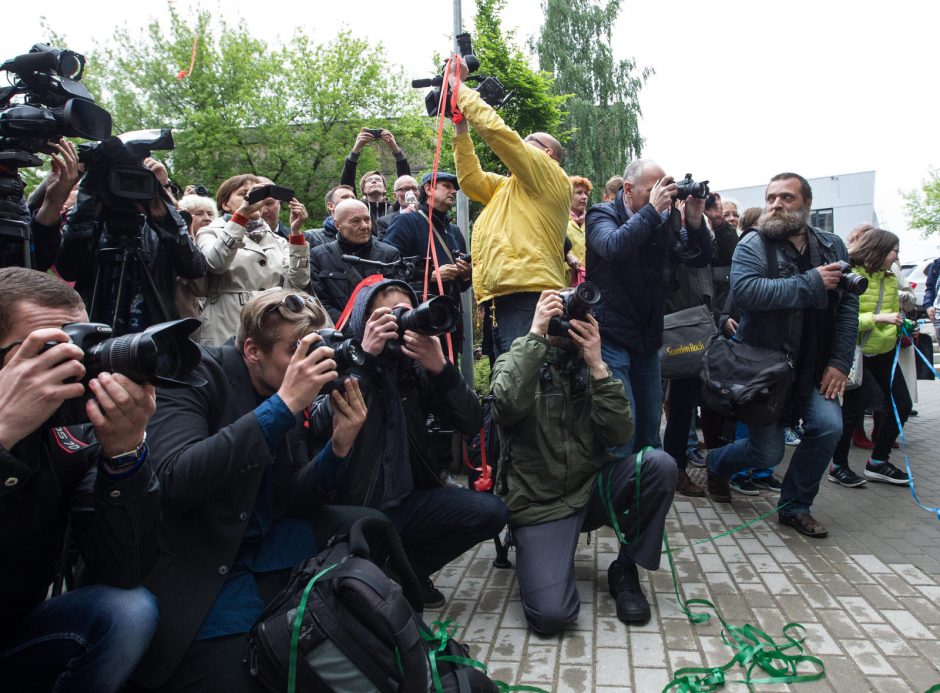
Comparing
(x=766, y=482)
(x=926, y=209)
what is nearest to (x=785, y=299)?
(x=766, y=482)

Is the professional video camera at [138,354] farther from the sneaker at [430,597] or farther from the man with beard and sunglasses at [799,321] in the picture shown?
the man with beard and sunglasses at [799,321]

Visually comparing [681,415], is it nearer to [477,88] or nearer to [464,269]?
[464,269]

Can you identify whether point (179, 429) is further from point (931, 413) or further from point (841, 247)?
point (931, 413)

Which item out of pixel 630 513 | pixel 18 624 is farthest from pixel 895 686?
pixel 18 624

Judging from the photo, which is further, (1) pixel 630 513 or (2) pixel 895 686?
(1) pixel 630 513

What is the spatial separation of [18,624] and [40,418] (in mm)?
637

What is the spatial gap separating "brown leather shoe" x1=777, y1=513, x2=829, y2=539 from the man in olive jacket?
A: 1400 mm

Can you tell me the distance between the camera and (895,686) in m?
2.29

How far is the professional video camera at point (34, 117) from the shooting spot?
8.36 ft

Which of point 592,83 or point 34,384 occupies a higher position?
point 592,83

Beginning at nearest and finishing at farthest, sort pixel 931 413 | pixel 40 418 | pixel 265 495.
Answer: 1. pixel 40 418
2. pixel 265 495
3. pixel 931 413

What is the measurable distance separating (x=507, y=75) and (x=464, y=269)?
780cm

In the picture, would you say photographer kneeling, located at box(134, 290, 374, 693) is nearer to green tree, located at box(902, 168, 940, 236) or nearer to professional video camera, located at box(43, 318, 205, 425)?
professional video camera, located at box(43, 318, 205, 425)

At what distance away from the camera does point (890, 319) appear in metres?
5.09
